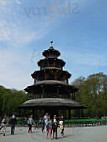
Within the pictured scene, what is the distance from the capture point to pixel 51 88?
3266 cm

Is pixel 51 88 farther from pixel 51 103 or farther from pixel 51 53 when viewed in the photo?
pixel 51 53

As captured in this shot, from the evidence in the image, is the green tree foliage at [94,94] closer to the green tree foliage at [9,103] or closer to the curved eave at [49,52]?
the curved eave at [49,52]

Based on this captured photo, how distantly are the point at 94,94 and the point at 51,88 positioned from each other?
2233 centimetres

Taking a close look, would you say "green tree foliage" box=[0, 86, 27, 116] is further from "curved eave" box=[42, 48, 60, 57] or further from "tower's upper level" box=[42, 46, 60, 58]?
"tower's upper level" box=[42, 46, 60, 58]

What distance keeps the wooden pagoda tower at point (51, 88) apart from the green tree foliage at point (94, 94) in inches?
575

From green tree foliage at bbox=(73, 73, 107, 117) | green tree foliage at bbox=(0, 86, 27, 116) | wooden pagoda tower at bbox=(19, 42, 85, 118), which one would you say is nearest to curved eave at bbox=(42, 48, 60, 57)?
wooden pagoda tower at bbox=(19, 42, 85, 118)

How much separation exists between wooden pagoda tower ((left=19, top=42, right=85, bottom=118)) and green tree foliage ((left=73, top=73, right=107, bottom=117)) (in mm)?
14600

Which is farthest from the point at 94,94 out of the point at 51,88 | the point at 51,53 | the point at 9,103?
the point at 9,103

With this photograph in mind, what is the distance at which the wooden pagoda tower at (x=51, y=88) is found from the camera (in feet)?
86.3

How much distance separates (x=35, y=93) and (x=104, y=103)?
78.7ft

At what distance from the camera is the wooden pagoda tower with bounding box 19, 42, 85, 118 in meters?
26.3

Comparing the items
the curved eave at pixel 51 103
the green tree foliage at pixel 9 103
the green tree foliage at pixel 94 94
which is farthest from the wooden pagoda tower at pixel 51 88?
the green tree foliage at pixel 9 103

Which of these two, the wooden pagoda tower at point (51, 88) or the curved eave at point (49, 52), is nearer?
the wooden pagoda tower at point (51, 88)

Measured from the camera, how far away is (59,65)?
34.2 meters
